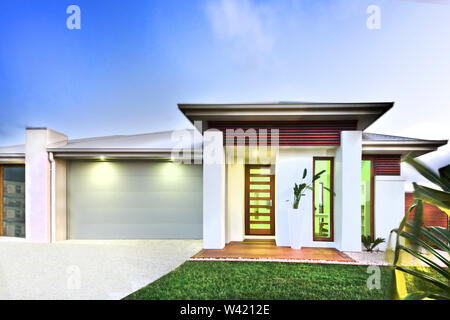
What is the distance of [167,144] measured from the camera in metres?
7.31

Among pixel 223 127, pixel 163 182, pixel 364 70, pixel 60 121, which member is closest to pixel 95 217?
pixel 163 182

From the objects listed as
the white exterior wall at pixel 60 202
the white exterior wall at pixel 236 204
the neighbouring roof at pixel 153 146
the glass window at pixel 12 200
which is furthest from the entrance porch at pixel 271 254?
the glass window at pixel 12 200

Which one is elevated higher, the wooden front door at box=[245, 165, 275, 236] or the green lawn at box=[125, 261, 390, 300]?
the wooden front door at box=[245, 165, 275, 236]

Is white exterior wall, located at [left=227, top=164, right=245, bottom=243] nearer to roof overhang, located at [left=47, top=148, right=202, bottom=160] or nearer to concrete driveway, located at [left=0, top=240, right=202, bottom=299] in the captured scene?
concrete driveway, located at [left=0, top=240, right=202, bottom=299]

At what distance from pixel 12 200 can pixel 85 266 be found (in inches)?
173

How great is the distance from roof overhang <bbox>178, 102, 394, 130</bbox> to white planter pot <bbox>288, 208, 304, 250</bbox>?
2202 mm

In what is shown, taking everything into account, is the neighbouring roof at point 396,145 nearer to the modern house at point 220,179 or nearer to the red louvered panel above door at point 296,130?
the modern house at point 220,179

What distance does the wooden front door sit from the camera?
7281mm

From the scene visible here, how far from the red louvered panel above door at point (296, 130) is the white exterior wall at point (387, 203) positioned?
1.56 metres

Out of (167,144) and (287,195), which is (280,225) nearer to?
(287,195)

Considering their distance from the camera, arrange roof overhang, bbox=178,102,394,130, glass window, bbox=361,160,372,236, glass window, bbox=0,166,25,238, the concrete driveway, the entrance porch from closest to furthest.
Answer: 1. the concrete driveway
2. the entrance porch
3. roof overhang, bbox=178,102,394,130
4. glass window, bbox=361,160,372,236
5. glass window, bbox=0,166,25,238

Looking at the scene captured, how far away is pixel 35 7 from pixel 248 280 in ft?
12.9

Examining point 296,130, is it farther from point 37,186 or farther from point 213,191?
point 37,186

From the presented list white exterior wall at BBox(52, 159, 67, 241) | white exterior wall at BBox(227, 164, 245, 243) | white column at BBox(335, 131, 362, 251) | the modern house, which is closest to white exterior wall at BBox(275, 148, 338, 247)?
the modern house
